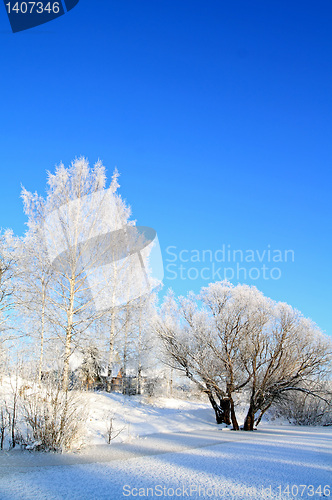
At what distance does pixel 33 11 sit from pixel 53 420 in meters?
9.28

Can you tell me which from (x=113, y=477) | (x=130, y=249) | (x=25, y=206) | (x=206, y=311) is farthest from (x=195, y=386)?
(x=113, y=477)

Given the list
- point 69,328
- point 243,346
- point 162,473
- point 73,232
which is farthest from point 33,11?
point 243,346

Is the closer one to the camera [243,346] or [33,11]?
[33,11]

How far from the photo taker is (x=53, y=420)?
6598mm

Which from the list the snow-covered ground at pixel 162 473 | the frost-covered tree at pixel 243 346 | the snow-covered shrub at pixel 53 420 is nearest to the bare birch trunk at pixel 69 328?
the snow-covered ground at pixel 162 473

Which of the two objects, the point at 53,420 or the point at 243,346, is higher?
the point at 243,346

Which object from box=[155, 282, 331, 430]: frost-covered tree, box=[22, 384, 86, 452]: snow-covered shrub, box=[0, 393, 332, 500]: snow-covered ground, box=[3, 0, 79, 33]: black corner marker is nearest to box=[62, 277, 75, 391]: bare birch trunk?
box=[0, 393, 332, 500]: snow-covered ground

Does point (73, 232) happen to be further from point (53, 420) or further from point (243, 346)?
point (243, 346)

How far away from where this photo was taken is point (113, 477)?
451 centimetres

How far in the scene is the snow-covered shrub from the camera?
21.4 ft

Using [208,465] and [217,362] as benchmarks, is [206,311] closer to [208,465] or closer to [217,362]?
[217,362]

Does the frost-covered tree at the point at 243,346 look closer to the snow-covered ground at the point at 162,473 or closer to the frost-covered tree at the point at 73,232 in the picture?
the frost-covered tree at the point at 73,232

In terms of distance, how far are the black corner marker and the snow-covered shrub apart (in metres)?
8.29

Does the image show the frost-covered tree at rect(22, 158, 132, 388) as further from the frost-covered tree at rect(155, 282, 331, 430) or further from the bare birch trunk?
the frost-covered tree at rect(155, 282, 331, 430)
